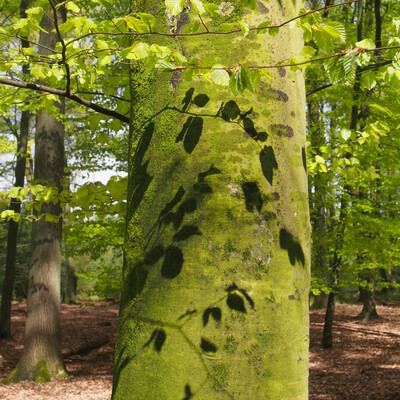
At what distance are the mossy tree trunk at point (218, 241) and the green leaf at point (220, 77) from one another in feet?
0.31

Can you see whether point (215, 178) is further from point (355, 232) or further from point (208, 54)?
point (355, 232)

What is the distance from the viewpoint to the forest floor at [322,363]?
749 cm

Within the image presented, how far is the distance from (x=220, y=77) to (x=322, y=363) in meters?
9.78

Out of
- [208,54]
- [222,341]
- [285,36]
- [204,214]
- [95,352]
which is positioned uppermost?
[285,36]

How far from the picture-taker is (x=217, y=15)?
60.4 inches

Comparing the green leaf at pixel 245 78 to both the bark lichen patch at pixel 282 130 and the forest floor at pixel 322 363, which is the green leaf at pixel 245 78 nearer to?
the bark lichen patch at pixel 282 130

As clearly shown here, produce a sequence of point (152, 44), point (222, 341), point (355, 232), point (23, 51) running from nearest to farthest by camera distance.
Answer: point (222, 341) < point (152, 44) < point (23, 51) < point (355, 232)

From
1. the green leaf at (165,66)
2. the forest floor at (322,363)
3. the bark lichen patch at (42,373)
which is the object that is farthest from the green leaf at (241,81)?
the bark lichen patch at (42,373)

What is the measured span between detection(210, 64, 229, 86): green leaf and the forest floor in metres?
6.97

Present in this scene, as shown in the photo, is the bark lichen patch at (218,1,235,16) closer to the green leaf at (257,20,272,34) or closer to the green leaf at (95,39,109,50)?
the green leaf at (257,20,272,34)

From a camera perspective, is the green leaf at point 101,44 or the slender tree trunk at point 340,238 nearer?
the green leaf at point 101,44

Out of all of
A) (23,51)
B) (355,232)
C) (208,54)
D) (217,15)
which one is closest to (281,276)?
(208,54)

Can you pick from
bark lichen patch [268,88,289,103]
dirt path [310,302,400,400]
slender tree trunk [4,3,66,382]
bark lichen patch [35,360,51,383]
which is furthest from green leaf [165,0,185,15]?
bark lichen patch [35,360,51,383]

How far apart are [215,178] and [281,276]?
36cm
